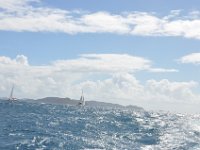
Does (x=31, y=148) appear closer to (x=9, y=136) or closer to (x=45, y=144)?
(x=45, y=144)

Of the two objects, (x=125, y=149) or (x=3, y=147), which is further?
(x=125, y=149)

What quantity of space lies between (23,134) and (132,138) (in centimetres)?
1426

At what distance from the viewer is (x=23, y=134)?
1887 inches

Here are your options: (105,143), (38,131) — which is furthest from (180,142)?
(38,131)

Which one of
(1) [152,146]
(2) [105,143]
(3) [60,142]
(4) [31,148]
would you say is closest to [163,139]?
(1) [152,146]

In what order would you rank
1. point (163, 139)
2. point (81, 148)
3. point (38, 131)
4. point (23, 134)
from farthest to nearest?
point (163, 139) → point (38, 131) → point (23, 134) → point (81, 148)

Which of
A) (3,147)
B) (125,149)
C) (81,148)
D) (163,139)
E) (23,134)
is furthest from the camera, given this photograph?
(163,139)

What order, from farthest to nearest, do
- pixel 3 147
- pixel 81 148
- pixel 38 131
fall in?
pixel 38 131, pixel 81 148, pixel 3 147

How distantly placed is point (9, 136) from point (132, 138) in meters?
16.5

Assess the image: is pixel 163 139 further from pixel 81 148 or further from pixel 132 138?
pixel 81 148

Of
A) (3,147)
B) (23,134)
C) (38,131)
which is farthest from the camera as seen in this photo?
(38,131)

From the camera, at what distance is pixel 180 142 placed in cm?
5431

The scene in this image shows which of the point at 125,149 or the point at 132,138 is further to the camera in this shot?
the point at 132,138

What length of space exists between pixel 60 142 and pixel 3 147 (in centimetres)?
685
